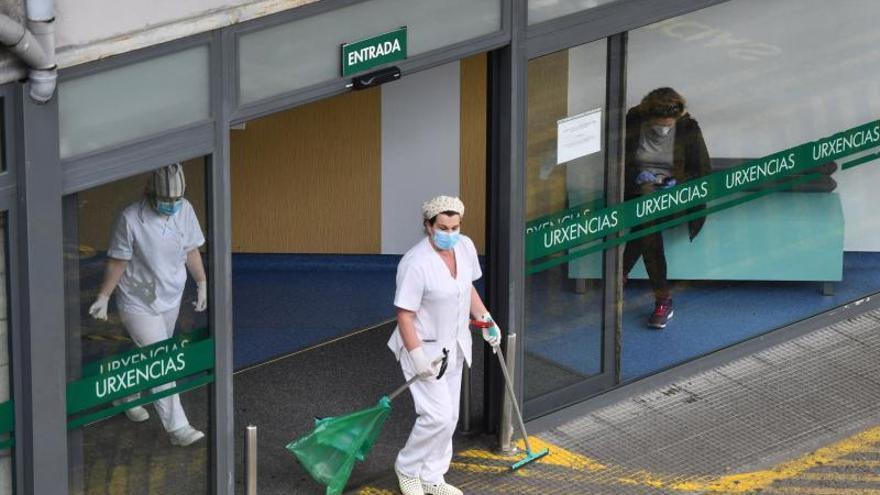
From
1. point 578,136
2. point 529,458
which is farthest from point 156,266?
point 578,136

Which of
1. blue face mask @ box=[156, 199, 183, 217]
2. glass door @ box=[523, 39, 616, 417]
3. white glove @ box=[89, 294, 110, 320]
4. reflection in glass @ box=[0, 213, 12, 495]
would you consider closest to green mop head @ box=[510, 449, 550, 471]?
glass door @ box=[523, 39, 616, 417]

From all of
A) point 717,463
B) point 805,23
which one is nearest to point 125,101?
point 717,463

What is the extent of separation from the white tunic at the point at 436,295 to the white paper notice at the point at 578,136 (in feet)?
3.38

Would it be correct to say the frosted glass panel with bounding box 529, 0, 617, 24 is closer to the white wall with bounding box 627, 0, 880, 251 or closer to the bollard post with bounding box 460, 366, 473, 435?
the white wall with bounding box 627, 0, 880, 251

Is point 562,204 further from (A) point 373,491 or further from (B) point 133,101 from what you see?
(B) point 133,101

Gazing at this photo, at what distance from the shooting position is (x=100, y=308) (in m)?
9.21

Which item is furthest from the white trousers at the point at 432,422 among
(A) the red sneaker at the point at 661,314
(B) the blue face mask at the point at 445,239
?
(A) the red sneaker at the point at 661,314

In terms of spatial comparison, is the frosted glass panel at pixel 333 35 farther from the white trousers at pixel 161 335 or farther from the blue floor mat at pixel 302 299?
the blue floor mat at pixel 302 299

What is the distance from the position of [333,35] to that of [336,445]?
221cm

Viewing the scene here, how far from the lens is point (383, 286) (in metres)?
13.7

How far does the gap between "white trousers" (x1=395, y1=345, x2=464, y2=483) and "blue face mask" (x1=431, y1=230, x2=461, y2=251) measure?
1.83 feet

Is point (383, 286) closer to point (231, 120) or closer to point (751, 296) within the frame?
point (751, 296)

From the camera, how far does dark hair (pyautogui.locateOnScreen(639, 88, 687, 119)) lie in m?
11.6

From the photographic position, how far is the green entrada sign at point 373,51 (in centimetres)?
980
